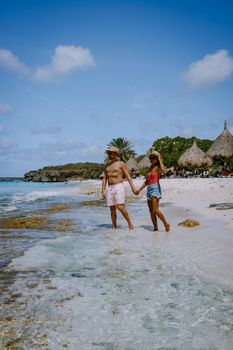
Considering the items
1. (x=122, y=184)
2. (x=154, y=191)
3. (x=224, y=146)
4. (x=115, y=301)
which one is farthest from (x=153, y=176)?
(x=224, y=146)

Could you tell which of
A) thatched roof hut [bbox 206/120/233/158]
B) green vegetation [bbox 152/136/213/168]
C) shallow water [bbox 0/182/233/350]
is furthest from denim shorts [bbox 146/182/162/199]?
green vegetation [bbox 152/136/213/168]

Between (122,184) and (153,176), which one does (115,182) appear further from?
(153,176)

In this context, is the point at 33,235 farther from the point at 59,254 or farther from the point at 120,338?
the point at 120,338

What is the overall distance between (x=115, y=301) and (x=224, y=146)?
107 feet

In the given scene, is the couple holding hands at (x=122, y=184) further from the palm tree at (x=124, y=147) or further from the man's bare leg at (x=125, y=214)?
the palm tree at (x=124, y=147)

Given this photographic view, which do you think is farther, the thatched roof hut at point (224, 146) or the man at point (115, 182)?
the thatched roof hut at point (224, 146)

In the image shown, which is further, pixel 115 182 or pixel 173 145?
pixel 173 145

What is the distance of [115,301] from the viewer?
9.75 ft

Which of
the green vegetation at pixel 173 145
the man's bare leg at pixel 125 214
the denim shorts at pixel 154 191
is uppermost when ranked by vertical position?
the green vegetation at pixel 173 145

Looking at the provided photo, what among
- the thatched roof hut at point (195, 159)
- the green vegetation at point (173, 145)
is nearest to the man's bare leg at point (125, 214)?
the thatched roof hut at point (195, 159)

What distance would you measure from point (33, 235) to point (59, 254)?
2169 millimetres

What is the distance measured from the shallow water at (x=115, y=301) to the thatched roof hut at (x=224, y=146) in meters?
30.1

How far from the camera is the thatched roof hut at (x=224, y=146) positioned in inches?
1302

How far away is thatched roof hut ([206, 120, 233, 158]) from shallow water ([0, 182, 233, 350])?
98.7ft
